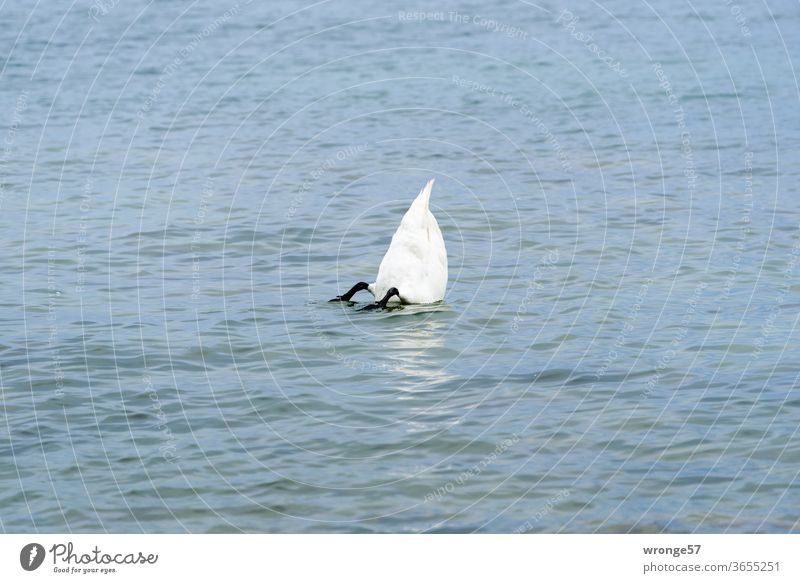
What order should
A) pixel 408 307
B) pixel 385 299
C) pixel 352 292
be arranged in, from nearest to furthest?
1. pixel 385 299
2. pixel 408 307
3. pixel 352 292

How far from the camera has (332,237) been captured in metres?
17.8

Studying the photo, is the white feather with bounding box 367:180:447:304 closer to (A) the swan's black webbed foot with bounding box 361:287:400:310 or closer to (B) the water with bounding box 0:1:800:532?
(A) the swan's black webbed foot with bounding box 361:287:400:310

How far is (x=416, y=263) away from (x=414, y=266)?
0.05 metres

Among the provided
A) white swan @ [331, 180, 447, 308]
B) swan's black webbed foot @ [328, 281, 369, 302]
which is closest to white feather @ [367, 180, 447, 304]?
white swan @ [331, 180, 447, 308]

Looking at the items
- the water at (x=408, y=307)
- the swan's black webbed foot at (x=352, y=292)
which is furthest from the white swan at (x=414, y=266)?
the water at (x=408, y=307)

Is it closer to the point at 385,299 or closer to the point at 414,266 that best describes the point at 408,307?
the point at 385,299

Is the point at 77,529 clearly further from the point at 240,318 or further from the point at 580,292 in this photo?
the point at 580,292

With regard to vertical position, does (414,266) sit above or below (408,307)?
above

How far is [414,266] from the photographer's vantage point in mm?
14305

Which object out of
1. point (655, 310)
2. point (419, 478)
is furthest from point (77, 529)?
point (655, 310)

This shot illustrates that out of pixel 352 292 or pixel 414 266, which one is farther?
pixel 352 292

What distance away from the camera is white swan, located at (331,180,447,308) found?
46.9ft

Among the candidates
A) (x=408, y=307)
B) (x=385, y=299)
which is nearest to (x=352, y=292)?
(x=385, y=299)

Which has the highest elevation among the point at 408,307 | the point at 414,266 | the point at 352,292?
the point at 414,266
